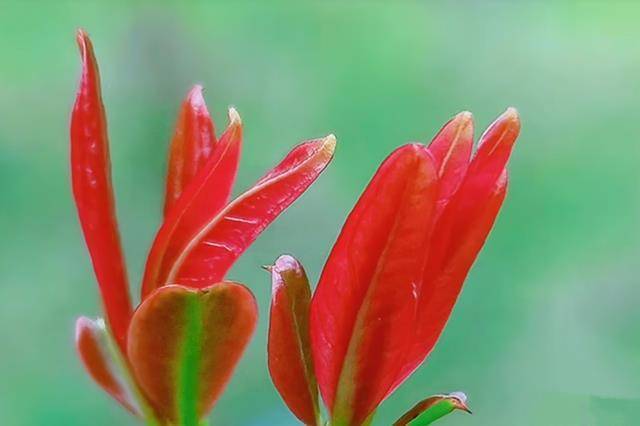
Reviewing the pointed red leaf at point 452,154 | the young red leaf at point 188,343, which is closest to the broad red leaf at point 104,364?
the young red leaf at point 188,343

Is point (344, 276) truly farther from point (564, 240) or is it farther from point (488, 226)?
point (564, 240)

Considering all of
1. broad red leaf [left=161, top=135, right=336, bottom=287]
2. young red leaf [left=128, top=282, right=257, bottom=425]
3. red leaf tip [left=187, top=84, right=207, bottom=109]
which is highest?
red leaf tip [left=187, top=84, right=207, bottom=109]

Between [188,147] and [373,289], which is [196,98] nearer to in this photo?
[188,147]

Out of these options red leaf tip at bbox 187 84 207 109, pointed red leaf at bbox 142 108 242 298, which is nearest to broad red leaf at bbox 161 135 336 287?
pointed red leaf at bbox 142 108 242 298

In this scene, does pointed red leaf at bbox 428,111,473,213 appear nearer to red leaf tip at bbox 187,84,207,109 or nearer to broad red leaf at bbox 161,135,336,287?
broad red leaf at bbox 161,135,336,287

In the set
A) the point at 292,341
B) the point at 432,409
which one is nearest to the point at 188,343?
the point at 292,341

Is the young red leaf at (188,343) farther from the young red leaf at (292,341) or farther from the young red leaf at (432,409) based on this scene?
the young red leaf at (432,409)

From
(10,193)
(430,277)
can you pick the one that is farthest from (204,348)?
(10,193)
